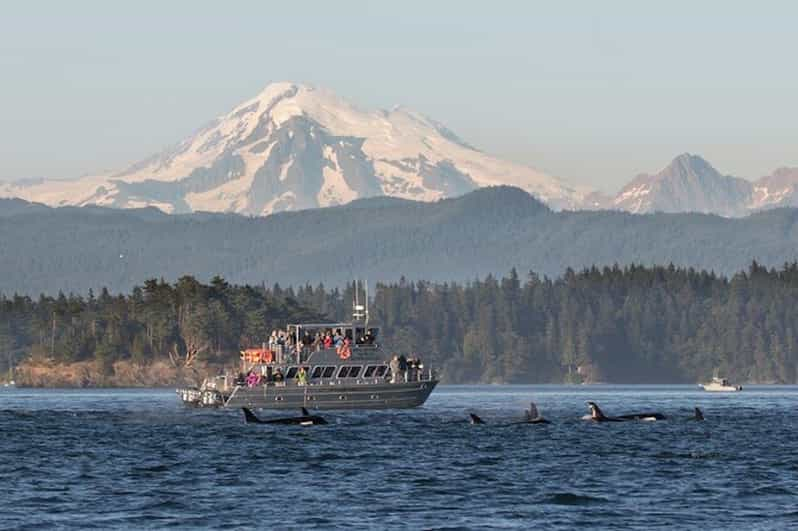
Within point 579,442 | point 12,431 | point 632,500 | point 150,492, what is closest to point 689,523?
point 632,500

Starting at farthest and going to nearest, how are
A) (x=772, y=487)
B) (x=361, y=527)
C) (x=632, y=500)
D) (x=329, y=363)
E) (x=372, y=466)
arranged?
1. (x=329, y=363)
2. (x=372, y=466)
3. (x=772, y=487)
4. (x=632, y=500)
5. (x=361, y=527)

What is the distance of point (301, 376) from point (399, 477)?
8253 centimetres

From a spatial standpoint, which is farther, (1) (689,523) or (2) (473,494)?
(2) (473,494)

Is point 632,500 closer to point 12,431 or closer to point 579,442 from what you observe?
point 579,442

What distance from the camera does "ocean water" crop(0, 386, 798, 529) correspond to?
92812mm

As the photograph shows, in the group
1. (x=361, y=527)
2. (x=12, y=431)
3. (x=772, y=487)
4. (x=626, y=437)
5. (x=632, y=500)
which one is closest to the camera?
(x=361, y=527)

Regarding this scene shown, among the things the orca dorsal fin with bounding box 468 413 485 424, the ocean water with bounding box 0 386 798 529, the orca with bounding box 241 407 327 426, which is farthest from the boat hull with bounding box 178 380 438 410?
the ocean water with bounding box 0 386 798 529

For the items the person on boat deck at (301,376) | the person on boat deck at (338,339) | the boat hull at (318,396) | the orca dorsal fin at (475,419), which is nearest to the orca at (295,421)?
the orca dorsal fin at (475,419)

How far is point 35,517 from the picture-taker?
9294 centimetres

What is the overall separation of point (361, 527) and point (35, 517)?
14401 millimetres

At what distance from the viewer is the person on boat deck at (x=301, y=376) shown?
19525 cm

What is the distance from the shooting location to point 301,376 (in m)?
195

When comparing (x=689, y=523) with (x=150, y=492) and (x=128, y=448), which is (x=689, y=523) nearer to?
(x=150, y=492)

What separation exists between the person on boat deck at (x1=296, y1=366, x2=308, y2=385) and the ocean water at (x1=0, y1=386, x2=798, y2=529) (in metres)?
24.2
